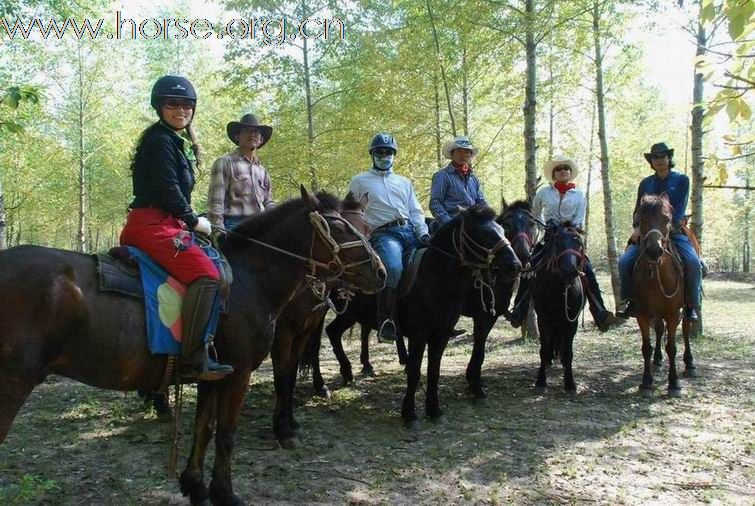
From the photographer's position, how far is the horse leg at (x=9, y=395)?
286 cm

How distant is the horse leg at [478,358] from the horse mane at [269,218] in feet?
11.8

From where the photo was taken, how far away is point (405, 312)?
6.14m

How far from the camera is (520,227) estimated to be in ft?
21.4

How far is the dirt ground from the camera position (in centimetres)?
423

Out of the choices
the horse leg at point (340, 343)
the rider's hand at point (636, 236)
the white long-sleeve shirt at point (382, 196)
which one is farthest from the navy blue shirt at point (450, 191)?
the rider's hand at point (636, 236)

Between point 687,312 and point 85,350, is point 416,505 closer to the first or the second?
point 85,350

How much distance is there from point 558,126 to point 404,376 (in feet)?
55.3

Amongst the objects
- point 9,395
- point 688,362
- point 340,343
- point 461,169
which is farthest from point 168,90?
point 688,362

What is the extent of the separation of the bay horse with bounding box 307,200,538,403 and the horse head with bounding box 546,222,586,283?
33 cm

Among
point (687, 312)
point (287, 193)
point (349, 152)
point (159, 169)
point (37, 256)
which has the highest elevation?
point (349, 152)

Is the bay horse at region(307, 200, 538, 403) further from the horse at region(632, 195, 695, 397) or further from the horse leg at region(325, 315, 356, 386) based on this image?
the horse at region(632, 195, 695, 397)

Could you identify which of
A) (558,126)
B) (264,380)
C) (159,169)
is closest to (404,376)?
(264,380)

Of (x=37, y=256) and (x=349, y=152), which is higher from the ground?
(x=349, y=152)

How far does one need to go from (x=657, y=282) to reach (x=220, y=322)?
5977 millimetres
